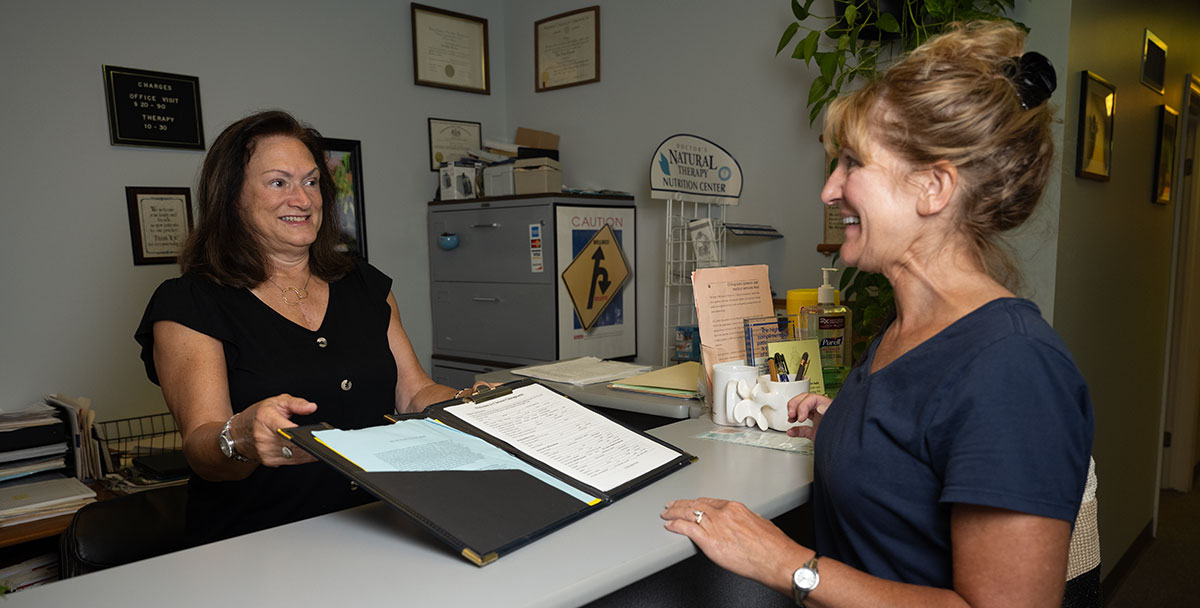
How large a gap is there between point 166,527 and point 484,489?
80 centimetres

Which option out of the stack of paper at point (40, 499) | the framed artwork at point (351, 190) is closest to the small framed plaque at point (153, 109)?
the framed artwork at point (351, 190)

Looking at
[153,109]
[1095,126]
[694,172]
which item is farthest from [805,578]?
[153,109]

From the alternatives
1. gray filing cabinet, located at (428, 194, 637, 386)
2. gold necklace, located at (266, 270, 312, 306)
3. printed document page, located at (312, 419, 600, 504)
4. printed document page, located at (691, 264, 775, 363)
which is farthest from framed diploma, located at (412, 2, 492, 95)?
printed document page, located at (312, 419, 600, 504)

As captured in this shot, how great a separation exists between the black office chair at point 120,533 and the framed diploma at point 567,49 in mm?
2630

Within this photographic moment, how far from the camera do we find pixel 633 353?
3402 millimetres

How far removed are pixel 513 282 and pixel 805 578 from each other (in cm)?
245

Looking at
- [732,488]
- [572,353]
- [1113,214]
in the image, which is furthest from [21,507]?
[1113,214]

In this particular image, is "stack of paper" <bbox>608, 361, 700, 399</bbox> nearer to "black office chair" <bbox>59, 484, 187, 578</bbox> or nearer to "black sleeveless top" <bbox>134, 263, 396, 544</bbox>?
"black sleeveless top" <bbox>134, 263, 396, 544</bbox>

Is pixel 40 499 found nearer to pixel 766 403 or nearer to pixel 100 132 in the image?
pixel 100 132

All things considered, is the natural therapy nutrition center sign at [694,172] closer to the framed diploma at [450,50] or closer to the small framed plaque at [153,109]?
the framed diploma at [450,50]

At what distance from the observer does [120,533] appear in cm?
130

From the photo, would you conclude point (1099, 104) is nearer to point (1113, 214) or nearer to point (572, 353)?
point (1113, 214)

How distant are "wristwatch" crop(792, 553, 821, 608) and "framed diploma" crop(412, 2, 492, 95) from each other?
321cm

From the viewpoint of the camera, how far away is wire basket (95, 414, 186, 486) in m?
2.42
